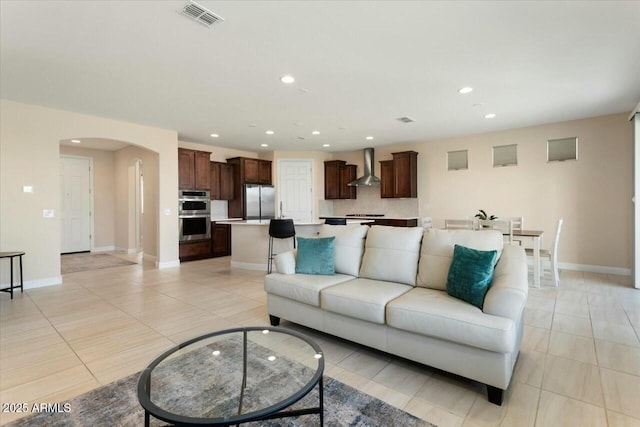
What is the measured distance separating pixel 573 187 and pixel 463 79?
12.1 feet

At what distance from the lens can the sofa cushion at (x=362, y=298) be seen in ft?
7.86

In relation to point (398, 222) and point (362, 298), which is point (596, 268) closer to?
point (398, 222)

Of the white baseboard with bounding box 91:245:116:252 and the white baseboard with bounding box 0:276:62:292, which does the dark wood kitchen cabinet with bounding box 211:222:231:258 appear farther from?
the white baseboard with bounding box 91:245:116:252

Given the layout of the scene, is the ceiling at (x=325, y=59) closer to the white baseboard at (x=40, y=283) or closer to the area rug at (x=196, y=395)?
the area rug at (x=196, y=395)

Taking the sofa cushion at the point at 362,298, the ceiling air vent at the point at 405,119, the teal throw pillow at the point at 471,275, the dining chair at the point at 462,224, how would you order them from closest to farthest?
the teal throw pillow at the point at 471,275 < the sofa cushion at the point at 362,298 < the dining chair at the point at 462,224 < the ceiling air vent at the point at 405,119

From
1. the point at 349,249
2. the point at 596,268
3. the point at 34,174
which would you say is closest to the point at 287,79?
the point at 349,249

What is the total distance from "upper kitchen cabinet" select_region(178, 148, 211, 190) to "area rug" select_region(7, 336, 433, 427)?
5.53 meters

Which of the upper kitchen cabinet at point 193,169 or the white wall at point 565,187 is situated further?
the upper kitchen cabinet at point 193,169

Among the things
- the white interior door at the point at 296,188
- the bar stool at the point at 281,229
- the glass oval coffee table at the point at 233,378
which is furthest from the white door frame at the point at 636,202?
the white interior door at the point at 296,188

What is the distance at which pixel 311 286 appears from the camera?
9.35 ft

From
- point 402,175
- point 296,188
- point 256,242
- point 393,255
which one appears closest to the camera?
point 393,255

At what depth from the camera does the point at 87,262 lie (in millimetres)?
6875

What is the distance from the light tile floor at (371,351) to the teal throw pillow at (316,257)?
2.00 ft

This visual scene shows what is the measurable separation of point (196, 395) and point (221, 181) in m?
7.11
